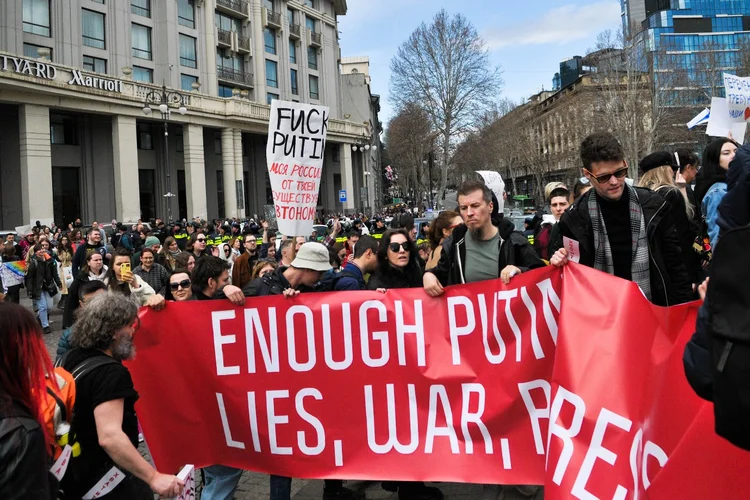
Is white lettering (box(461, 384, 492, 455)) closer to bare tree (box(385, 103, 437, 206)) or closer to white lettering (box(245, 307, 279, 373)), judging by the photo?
white lettering (box(245, 307, 279, 373))

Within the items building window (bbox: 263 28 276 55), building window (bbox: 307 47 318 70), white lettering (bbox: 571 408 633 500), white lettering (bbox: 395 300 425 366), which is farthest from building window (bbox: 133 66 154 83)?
white lettering (bbox: 571 408 633 500)

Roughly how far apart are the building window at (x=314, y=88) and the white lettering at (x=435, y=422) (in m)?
56.6

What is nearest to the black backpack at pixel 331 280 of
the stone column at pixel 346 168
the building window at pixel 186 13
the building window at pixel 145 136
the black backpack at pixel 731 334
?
the black backpack at pixel 731 334

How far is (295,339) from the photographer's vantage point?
3.90 metres

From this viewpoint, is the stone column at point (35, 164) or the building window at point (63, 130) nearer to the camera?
the stone column at point (35, 164)

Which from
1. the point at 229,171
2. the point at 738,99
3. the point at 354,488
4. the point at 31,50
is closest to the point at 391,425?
the point at 354,488

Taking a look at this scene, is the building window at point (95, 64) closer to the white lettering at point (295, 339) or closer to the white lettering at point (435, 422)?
the white lettering at point (295, 339)

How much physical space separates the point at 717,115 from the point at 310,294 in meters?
5.06

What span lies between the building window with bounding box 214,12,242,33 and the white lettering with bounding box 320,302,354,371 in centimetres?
4640

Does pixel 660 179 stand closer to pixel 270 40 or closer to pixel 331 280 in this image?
pixel 331 280

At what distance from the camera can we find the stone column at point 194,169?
38969mm

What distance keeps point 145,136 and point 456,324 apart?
4124cm

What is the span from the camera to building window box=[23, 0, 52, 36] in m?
31.8

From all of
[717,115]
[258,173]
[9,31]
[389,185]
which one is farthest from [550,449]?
[389,185]
